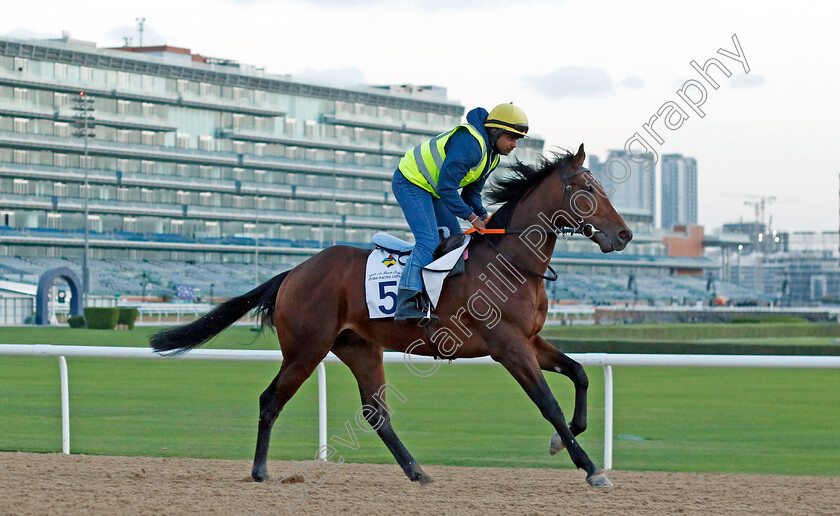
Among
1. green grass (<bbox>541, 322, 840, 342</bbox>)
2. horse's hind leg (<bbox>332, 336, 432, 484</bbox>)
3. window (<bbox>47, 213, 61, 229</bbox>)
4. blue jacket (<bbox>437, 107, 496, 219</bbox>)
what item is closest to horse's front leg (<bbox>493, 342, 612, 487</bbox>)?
blue jacket (<bbox>437, 107, 496, 219</bbox>)

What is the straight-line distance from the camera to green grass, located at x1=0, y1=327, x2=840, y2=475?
21.2 feet

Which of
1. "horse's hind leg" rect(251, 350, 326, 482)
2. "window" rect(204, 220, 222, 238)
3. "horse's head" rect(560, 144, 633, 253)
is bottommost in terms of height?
"horse's hind leg" rect(251, 350, 326, 482)

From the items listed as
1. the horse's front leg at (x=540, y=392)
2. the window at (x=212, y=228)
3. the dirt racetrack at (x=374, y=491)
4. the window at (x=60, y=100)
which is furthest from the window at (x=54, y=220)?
the horse's front leg at (x=540, y=392)

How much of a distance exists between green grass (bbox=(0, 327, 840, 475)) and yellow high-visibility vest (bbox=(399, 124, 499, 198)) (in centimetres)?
174

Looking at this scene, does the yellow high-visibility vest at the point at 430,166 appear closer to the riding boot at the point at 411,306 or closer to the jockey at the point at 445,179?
the jockey at the point at 445,179

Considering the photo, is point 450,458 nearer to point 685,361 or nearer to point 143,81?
point 685,361

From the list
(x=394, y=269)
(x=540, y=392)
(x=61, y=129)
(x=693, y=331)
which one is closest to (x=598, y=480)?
(x=540, y=392)

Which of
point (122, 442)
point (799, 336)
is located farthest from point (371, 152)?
point (122, 442)

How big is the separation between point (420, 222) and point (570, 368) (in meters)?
0.97

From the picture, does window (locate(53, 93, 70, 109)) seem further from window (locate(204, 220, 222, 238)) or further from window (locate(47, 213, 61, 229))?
window (locate(204, 220, 222, 238))

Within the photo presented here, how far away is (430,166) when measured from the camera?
5.14 metres

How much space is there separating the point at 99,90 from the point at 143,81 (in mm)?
3614

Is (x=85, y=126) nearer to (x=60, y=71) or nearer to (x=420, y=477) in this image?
(x=60, y=71)

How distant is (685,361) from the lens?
5.53m
